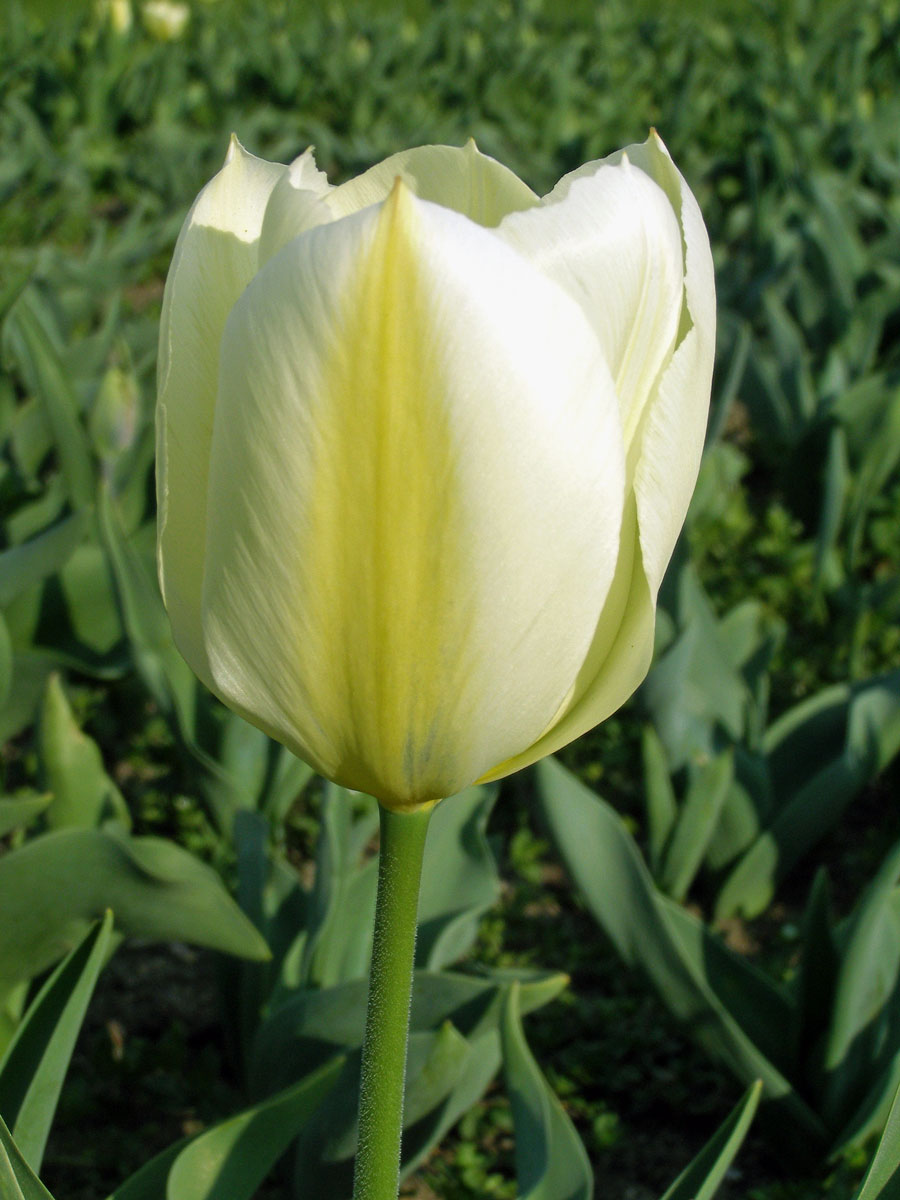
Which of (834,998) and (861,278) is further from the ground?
(861,278)

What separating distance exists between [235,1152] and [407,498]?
61cm

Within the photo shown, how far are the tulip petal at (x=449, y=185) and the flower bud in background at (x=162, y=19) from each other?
6547 millimetres

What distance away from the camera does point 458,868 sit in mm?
1405

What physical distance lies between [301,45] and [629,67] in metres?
1.71

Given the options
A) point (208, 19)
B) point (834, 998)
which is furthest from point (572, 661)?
point (208, 19)

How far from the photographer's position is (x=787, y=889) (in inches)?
78.2

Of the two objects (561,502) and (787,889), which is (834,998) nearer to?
(787,889)

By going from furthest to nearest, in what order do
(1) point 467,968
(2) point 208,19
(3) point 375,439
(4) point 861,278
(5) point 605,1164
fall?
(2) point 208,19, (4) point 861,278, (1) point 467,968, (5) point 605,1164, (3) point 375,439

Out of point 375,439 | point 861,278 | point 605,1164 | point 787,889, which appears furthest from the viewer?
point 861,278

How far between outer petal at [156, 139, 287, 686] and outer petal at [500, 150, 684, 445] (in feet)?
0.48

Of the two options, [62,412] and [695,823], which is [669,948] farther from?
[62,412]

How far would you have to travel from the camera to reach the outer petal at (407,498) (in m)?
0.51

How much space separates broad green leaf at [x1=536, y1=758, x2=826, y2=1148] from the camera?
132 centimetres

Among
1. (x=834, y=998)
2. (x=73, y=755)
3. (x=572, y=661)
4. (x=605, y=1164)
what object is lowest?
(x=605, y=1164)
